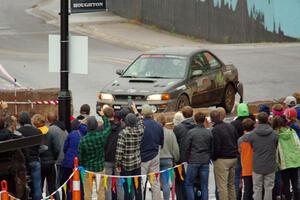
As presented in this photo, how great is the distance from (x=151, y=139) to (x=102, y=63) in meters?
20.4

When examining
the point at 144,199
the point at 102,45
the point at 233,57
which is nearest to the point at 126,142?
the point at 144,199

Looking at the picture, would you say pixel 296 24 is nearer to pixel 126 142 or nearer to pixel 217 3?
pixel 217 3

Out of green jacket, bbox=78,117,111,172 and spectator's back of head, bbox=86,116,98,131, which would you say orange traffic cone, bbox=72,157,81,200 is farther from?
spectator's back of head, bbox=86,116,98,131

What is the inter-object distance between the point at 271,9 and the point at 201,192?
87.9 feet

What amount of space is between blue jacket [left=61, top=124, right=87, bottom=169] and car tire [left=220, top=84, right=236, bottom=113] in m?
9.25

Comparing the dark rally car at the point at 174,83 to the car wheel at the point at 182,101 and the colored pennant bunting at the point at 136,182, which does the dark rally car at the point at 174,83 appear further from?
the colored pennant bunting at the point at 136,182

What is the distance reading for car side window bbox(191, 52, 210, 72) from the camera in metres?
23.2

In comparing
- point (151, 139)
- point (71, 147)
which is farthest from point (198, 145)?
point (71, 147)

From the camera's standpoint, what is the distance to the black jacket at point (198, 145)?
15.2m

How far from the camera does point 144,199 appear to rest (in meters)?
16.1

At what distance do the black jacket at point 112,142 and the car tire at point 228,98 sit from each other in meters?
8.95

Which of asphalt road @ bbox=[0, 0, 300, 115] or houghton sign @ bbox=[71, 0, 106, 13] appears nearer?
houghton sign @ bbox=[71, 0, 106, 13]

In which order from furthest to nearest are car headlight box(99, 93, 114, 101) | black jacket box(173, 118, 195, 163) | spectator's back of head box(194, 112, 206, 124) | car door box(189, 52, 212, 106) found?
1. car door box(189, 52, 212, 106)
2. car headlight box(99, 93, 114, 101)
3. black jacket box(173, 118, 195, 163)
4. spectator's back of head box(194, 112, 206, 124)

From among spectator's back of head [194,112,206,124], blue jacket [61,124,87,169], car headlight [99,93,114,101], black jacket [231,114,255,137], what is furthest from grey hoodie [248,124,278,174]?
car headlight [99,93,114,101]
